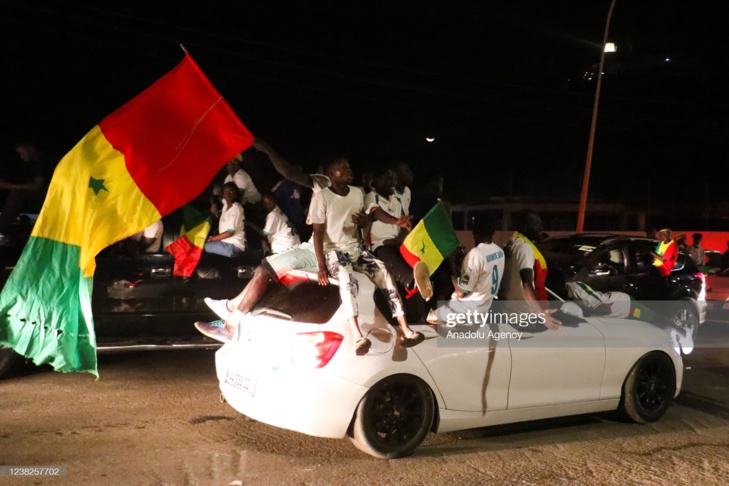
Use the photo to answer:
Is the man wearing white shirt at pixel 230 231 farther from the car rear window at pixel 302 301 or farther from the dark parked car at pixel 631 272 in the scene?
the dark parked car at pixel 631 272

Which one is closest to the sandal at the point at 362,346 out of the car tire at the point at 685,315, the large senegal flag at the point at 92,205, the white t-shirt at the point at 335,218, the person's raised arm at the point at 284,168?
the white t-shirt at the point at 335,218

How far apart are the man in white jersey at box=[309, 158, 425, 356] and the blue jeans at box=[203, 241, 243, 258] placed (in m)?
2.38

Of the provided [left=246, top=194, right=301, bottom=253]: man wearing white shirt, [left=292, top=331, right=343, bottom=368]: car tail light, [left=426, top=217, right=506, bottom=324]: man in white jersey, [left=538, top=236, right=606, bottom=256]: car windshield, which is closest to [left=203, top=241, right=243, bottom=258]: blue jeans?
[left=246, top=194, right=301, bottom=253]: man wearing white shirt

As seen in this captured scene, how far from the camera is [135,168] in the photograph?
6059 mm

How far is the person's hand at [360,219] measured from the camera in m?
6.45

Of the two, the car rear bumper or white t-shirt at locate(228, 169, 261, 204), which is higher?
white t-shirt at locate(228, 169, 261, 204)

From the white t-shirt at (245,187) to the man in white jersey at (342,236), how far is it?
2770 mm

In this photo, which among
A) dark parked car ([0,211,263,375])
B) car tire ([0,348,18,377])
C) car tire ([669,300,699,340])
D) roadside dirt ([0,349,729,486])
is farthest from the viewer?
car tire ([669,300,699,340])

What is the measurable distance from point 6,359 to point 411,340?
4290mm

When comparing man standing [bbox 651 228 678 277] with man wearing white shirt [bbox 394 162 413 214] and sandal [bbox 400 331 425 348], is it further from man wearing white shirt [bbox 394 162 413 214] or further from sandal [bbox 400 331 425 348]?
sandal [bbox 400 331 425 348]

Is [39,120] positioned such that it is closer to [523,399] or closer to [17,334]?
[17,334]

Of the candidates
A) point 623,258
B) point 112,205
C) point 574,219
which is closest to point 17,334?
point 112,205

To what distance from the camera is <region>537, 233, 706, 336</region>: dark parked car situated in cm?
1113

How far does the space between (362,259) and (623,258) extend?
6488 mm
